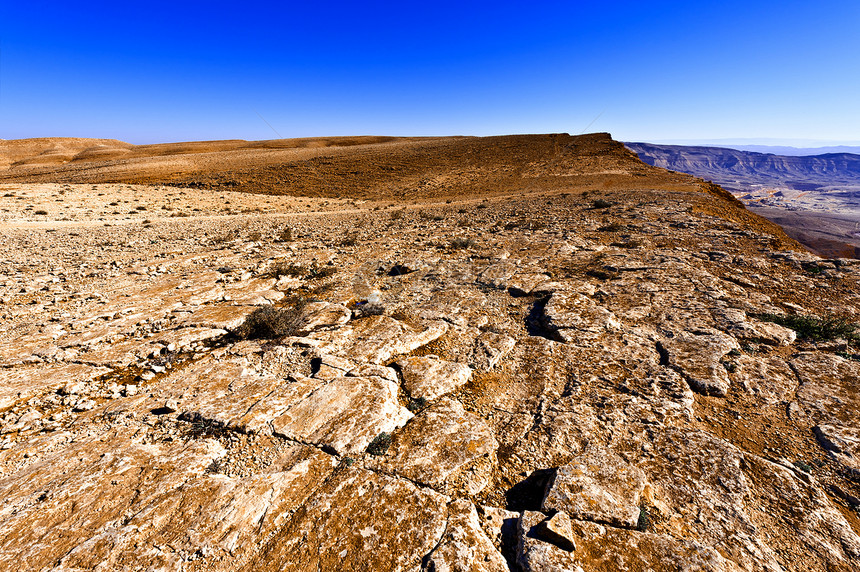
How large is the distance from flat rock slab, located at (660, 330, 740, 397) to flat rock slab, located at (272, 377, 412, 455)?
12.7 feet

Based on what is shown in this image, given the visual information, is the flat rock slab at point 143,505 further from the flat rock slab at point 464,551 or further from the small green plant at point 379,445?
the flat rock slab at point 464,551

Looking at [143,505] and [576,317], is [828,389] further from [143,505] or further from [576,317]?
[143,505]

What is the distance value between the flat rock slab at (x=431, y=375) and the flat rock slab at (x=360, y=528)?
1.35m

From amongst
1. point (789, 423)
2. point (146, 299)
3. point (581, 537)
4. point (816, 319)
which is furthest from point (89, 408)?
point (816, 319)

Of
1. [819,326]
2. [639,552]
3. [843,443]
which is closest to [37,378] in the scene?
[639,552]

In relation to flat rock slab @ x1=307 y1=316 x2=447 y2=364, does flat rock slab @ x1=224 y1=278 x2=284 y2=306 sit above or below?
above

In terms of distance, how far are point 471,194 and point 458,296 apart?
71.0 feet

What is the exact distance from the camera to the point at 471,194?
89.2 feet

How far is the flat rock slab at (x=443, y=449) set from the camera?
3.24 metres

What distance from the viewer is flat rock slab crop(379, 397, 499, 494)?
324 cm

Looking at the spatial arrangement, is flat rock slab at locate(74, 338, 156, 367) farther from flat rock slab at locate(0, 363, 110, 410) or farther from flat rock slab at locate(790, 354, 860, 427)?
flat rock slab at locate(790, 354, 860, 427)

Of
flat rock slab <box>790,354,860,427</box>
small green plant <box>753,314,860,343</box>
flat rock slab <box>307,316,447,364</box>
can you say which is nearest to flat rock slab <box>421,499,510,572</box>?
flat rock slab <box>307,316,447,364</box>

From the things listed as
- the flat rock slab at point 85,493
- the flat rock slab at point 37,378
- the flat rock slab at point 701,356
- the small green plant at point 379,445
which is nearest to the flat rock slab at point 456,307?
the small green plant at point 379,445

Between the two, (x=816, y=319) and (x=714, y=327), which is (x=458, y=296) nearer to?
(x=714, y=327)
